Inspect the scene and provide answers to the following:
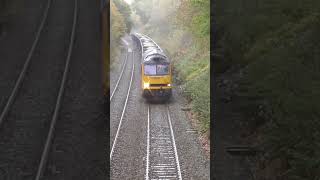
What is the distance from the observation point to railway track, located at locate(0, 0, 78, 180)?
46.3 ft

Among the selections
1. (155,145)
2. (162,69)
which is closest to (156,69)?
(162,69)

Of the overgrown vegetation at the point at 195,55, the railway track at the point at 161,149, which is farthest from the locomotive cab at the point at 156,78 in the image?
the railway track at the point at 161,149

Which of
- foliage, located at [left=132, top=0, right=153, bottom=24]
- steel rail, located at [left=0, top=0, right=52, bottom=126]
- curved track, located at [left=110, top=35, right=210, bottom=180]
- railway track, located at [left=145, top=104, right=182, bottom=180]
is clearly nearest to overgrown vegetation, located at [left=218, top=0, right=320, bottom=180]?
curved track, located at [left=110, top=35, right=210, bottom=180]

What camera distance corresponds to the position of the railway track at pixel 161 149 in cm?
1500

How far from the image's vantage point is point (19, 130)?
52.4 ft

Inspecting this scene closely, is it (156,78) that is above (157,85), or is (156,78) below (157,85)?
above

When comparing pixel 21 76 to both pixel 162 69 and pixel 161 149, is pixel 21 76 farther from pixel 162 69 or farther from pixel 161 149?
pixel 162 69

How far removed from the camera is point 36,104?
1817cm

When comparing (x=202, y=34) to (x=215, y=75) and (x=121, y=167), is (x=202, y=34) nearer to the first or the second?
(x=215, y=75)

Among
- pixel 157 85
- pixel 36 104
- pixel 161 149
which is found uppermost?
pixel 157 85

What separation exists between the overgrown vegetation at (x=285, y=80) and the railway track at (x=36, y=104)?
6719 mm

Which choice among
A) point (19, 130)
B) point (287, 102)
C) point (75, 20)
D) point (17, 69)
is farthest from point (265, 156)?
point (75, 20)

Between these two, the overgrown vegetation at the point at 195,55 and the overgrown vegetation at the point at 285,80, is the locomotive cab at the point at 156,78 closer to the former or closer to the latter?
the overgrown vegetation at the point at 195,55

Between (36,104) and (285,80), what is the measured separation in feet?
32.7
